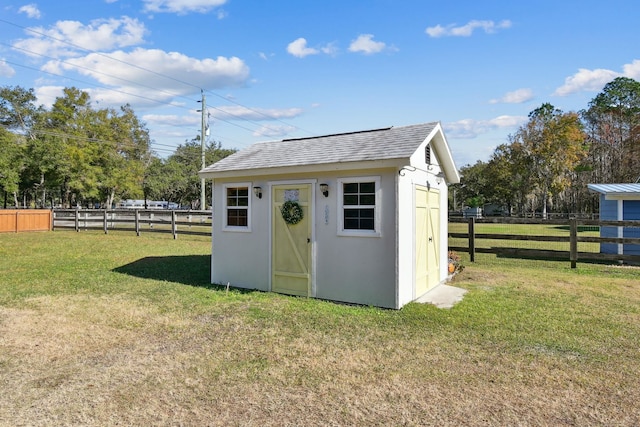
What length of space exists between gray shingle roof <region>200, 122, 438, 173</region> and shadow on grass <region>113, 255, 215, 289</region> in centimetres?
245

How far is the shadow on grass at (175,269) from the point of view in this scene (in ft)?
27.8

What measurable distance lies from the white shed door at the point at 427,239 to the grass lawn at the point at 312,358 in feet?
2.51

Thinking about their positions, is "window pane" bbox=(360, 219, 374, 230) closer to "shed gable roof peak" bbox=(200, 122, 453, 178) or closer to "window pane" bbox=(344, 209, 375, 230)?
"window pane" bbox=(344, 209, 375, 230)

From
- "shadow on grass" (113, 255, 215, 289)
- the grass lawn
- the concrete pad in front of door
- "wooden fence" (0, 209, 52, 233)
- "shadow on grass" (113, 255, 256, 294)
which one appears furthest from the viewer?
"wooden fence" (0, 209, 52, 233)

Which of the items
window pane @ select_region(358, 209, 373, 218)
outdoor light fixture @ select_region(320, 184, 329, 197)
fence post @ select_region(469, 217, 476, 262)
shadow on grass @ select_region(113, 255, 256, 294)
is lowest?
shadow on grass @ select_region(113, 255, 256, 294)

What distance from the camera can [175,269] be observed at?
31.6 feet

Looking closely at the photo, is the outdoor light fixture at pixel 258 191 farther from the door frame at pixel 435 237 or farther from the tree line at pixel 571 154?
the tree line at pixel 571 154

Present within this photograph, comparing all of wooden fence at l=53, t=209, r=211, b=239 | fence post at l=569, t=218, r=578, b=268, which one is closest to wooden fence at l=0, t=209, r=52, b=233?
wooden fence at l=53, t=209, r=211, b=239

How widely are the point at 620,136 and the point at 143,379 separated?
145ft

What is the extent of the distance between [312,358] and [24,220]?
72.2ft

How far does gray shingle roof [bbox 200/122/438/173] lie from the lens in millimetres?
6320

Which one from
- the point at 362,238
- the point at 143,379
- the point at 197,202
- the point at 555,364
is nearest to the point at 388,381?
the point at 555,364

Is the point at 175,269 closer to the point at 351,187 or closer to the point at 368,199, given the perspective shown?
the point at 351,187

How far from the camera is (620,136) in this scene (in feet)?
117
